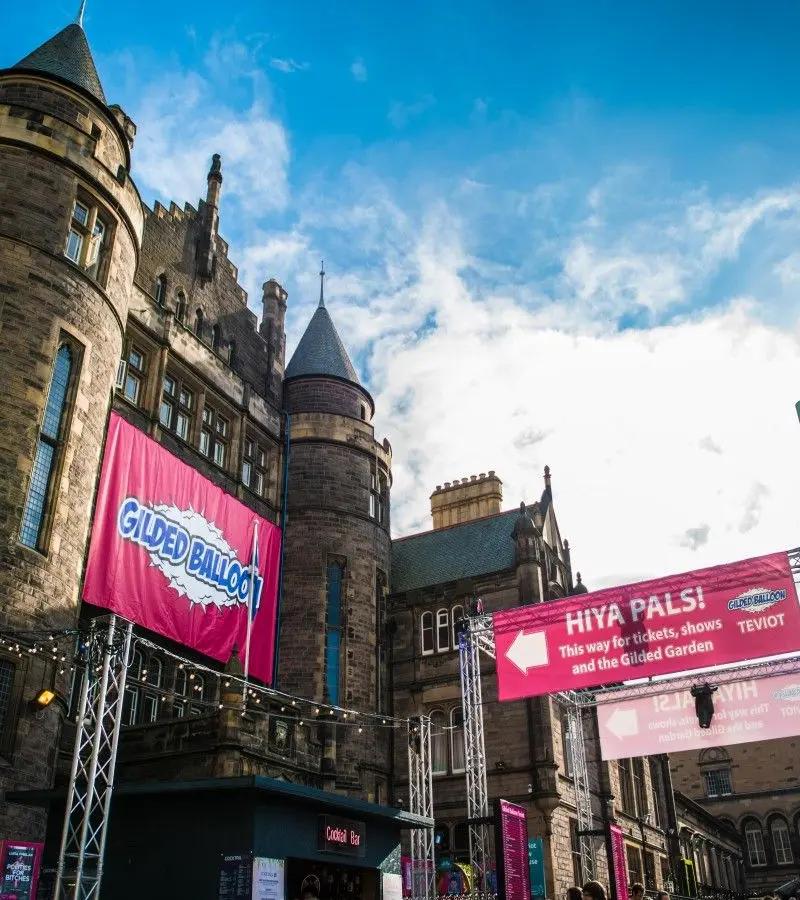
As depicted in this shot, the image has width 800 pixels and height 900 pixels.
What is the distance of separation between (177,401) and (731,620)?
51.2 feet

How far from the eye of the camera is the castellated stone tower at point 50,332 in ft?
56.0

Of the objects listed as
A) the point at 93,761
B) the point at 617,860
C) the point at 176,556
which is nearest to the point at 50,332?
the point at 176,556

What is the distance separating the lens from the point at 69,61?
2302 centimetres

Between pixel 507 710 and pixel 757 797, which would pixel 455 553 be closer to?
pixel 507 710

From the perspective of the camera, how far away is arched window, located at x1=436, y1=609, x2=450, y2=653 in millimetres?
32844

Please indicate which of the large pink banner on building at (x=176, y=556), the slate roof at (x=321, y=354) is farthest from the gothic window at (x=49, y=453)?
the slate roof at (x=321, y=354)

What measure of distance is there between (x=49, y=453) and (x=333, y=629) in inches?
498

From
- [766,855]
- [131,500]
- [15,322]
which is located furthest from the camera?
[766,855]

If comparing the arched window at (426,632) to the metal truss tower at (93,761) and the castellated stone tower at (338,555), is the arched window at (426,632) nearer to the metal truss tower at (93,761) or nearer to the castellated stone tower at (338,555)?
the castellated stone tower at (338,555)

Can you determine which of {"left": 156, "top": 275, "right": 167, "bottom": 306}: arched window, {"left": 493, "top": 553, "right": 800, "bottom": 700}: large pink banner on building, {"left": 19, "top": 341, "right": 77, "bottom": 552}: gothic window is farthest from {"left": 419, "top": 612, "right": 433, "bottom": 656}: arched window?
{"left": 19, "top": 341, "right": 77, "bottom": 552}: gothic window

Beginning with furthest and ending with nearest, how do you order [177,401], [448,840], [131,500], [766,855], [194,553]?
[766,855] < [448,840] < [177,401] < [194,553] < [131,500]

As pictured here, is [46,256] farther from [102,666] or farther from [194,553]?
[102,666]

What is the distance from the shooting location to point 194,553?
2402cm

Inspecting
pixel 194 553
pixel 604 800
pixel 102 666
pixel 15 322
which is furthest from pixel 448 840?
pixel 15 322
